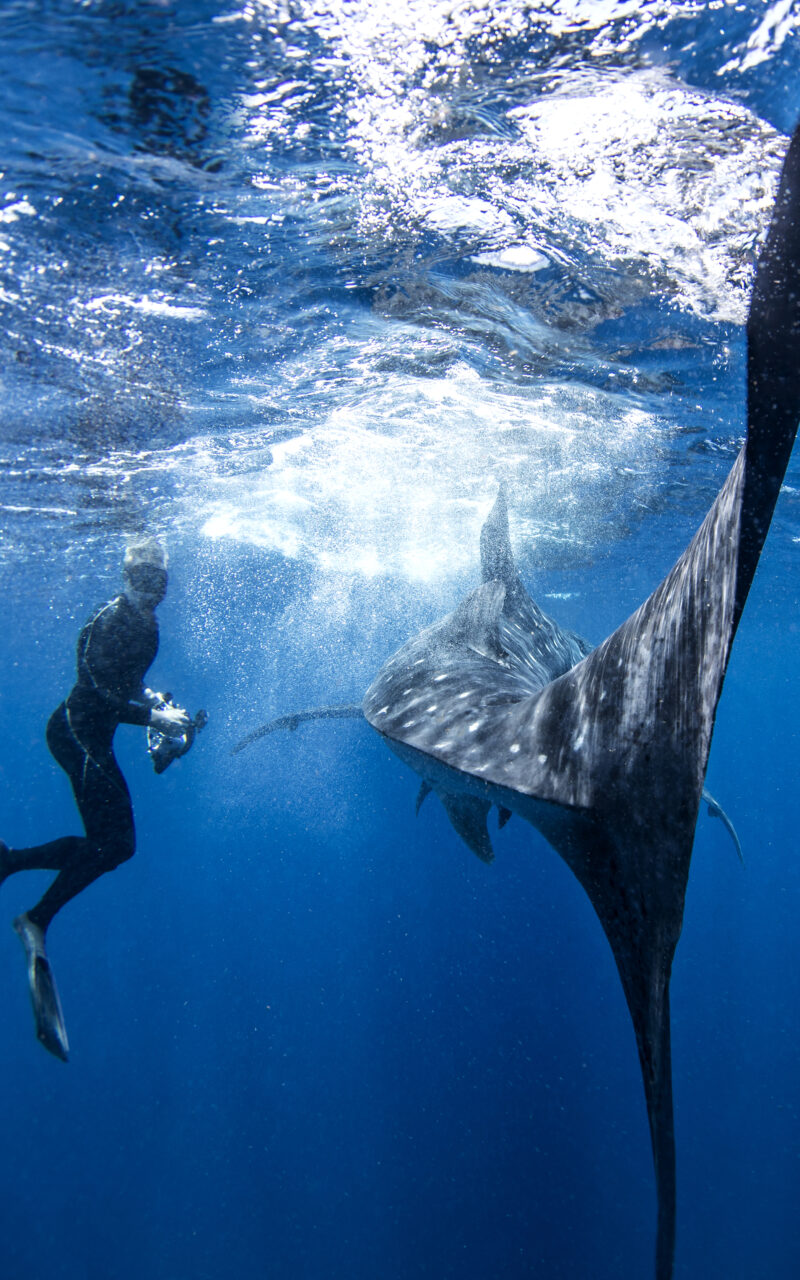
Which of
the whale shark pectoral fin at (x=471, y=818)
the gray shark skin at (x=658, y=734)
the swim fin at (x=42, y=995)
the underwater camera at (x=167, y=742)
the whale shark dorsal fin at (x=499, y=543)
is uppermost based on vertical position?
the gray shark skin at (x=658, y=734)

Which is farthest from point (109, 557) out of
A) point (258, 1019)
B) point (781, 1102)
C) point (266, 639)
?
point (781, 1102)

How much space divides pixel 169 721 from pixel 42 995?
10.4 feet

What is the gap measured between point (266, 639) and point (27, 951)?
48375 mm

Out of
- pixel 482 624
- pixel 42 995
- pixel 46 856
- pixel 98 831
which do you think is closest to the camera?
pixel 482 624

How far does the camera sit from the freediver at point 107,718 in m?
7.25

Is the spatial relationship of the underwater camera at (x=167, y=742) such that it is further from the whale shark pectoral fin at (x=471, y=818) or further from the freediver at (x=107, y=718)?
the whale shark pectoral fin at (x=471, y=818)

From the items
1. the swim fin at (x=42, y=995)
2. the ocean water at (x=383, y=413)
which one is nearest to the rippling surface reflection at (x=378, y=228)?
the ocean water at (x=383, y=413)

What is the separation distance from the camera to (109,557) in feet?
75.0

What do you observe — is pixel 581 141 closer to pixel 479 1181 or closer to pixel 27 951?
pixel 27 951

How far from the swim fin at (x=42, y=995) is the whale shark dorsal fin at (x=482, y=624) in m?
5.35

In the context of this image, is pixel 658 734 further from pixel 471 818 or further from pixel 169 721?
pixel 169 721

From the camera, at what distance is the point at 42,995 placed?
20.3 feet

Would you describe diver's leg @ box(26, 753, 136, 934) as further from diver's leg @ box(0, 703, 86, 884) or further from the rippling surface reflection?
the rippling surface reflection

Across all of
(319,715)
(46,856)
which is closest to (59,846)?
(46,856)
